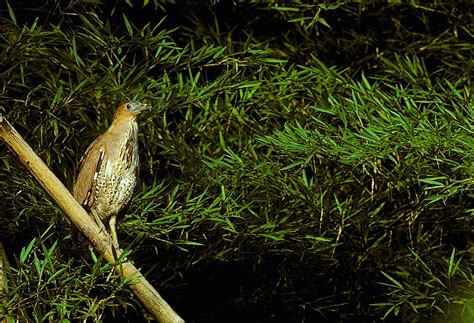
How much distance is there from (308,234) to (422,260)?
324 millimetres

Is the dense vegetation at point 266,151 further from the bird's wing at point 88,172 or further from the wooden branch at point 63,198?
the wooden branch at point 63,198

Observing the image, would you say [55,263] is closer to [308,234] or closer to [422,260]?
[308,234]

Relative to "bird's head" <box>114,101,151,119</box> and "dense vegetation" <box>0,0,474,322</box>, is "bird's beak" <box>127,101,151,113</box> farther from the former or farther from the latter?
"dense vegetation" <box>0,0,474,322</box>

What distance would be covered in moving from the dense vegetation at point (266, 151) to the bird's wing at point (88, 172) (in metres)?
0.15

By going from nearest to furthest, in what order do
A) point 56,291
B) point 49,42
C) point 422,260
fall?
point 56,291, point 49,42, point 422,260

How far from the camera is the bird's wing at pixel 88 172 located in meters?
2.44

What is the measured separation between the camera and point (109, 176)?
96.1 inches

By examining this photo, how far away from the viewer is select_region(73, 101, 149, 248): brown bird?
243 centimetres

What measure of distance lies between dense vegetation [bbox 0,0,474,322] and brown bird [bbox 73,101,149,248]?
15 centimetres

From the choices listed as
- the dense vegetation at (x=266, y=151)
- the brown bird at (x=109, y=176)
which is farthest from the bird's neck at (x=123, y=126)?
the dense vegetation at (x=266, y=151)

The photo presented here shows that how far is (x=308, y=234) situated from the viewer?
3.10 meters

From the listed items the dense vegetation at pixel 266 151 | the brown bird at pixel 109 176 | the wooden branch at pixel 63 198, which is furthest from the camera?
the dense vegetation at pixel 266 151

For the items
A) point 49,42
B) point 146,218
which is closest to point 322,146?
point 146,218

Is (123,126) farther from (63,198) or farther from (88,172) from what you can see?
(63,198)
